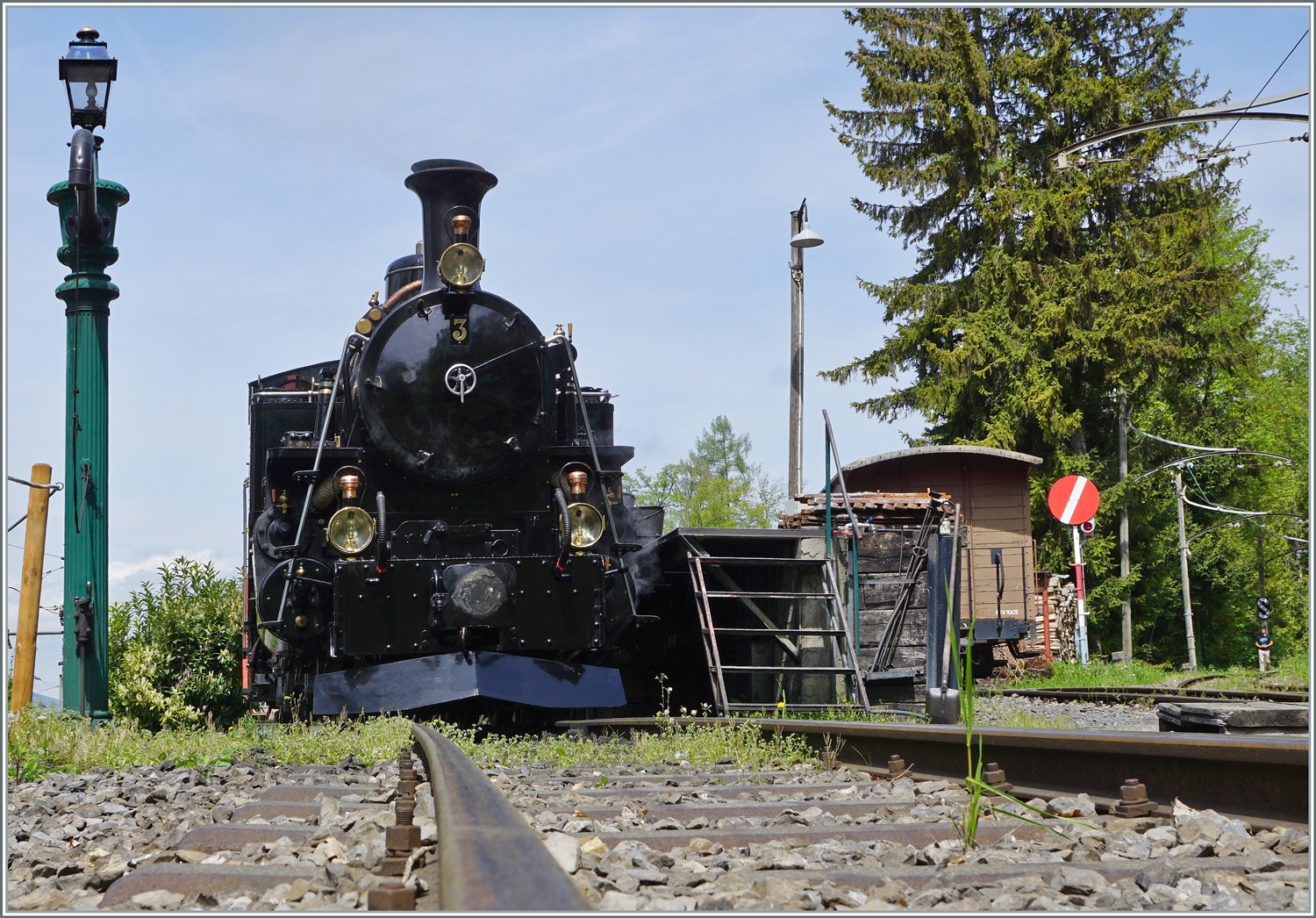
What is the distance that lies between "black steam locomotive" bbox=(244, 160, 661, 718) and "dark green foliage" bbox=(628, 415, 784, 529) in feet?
81.0

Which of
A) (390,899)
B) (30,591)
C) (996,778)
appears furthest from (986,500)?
(390,899)

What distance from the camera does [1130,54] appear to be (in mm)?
27188

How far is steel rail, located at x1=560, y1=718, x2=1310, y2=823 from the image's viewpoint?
3396 mm

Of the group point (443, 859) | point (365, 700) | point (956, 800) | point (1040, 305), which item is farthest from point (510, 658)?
point (1040, 305)

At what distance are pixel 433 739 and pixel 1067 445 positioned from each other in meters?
23.6

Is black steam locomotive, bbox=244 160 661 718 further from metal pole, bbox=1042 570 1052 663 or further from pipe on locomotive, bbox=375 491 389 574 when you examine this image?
metal pole, bbox=1042 570 1052 663

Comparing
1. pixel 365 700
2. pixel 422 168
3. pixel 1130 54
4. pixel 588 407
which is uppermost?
pixel 1130 54

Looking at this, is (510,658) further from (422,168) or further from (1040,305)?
(1040,305)

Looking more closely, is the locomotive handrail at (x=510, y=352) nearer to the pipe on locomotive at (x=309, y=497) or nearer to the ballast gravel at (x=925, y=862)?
the pipe on locomotive at (x=309, y=497)

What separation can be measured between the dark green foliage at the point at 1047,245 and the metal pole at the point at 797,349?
392 inches

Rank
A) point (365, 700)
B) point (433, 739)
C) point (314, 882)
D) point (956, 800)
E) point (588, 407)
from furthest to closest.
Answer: point (588, 407), point (365, 700), point (433, 739), point (956, 800), point (314, 882)

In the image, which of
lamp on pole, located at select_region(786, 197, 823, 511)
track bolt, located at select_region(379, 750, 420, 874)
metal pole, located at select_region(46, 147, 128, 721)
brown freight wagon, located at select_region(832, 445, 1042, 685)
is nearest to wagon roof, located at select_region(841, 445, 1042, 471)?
brown freight wagon, located at select_region(832, 445, 1042, 685)

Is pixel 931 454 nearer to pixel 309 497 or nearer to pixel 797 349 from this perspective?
pixel 797 349

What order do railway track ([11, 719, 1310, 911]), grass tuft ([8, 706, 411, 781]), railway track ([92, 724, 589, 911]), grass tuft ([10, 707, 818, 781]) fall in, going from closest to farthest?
1. railway track ([92, 724, 589, 911])
2. railway track ([11, 719, 1310, 911])
3. grass tuft ([10, 707, 818, 781])
4. grass tuft ([8, 706, 411, 781])
